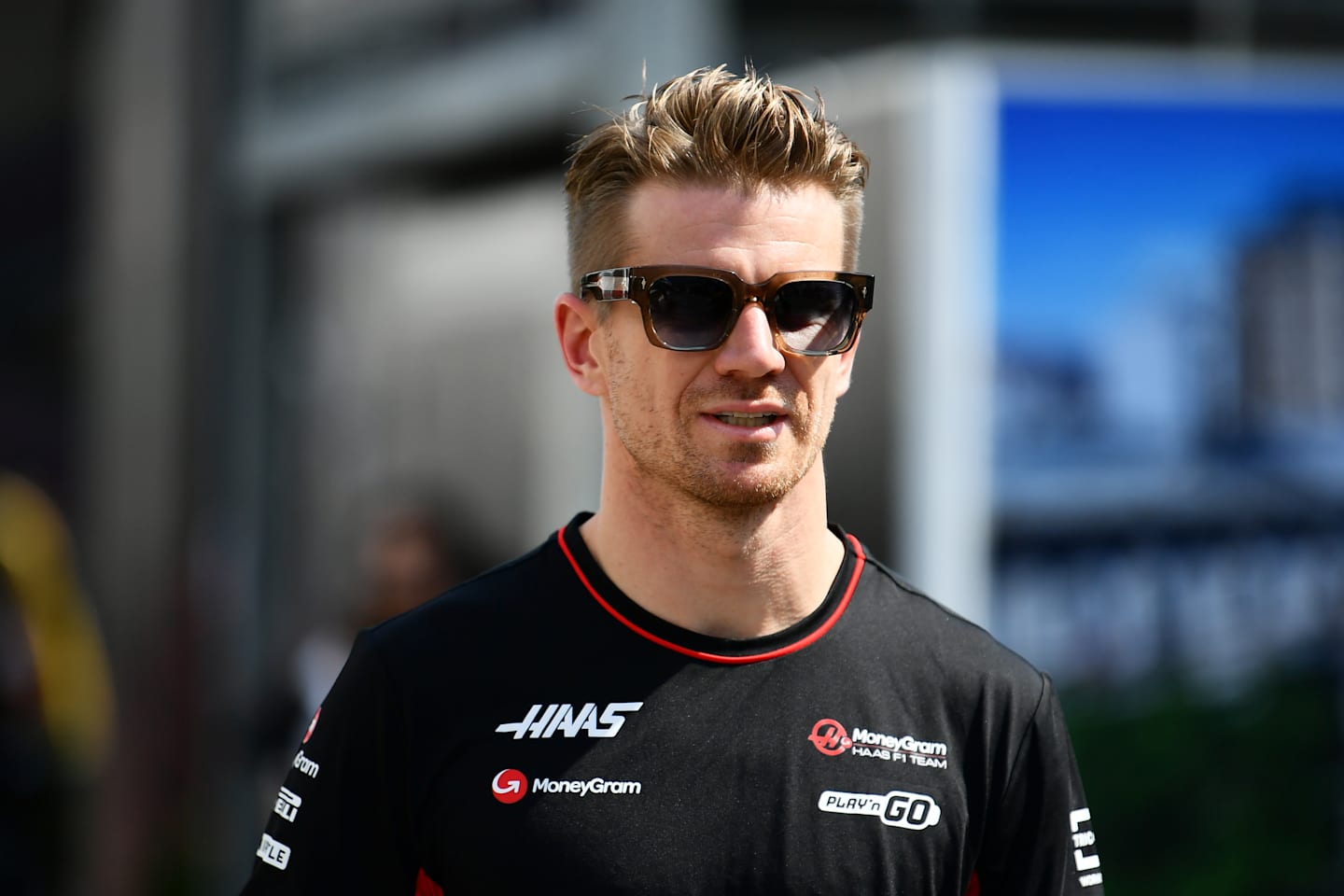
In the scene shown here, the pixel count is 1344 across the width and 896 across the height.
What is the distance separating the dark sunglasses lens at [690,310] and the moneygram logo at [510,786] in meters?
0.67

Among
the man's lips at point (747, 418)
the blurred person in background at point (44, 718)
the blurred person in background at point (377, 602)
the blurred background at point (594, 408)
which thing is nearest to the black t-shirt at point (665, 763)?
the man's lips at point (747, 418)

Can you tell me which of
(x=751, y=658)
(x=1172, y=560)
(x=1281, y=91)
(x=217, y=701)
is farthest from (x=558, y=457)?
(x=751, y=658)

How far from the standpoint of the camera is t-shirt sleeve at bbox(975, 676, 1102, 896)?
8.04 ft

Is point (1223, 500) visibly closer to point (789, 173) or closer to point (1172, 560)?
point (1172, 560)

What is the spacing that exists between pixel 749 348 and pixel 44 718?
7.18 metres

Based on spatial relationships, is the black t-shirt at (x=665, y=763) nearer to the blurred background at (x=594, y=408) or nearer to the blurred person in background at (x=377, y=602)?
the blurred person in background at (x=377, y=602)

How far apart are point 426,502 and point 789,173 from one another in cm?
723

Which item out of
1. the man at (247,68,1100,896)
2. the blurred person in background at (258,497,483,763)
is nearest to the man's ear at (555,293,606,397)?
the man at (247,68,1100,896)

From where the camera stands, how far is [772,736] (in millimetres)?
2393

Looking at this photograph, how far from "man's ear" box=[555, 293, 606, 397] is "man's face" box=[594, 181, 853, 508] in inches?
3.8

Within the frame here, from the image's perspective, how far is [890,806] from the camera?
2.38 m

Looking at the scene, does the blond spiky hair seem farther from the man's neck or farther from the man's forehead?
the man's neck

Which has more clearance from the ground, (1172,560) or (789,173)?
(789,173)

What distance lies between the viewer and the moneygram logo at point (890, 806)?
2.37 meters
